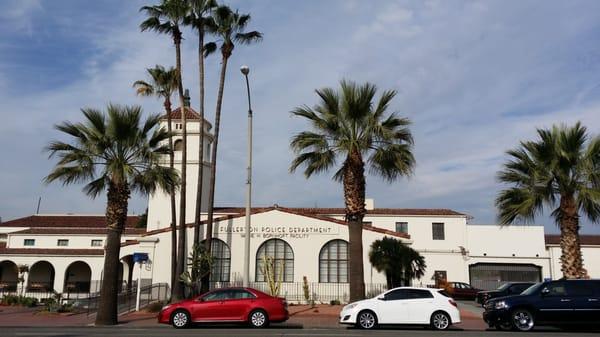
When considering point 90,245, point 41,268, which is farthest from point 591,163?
point 41,268

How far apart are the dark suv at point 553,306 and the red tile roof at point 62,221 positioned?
131 feet

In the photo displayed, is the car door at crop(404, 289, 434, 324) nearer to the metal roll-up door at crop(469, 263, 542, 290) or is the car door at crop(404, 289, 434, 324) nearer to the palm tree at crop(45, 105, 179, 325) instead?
the palm tree at crop(45, 105, 179, 325)

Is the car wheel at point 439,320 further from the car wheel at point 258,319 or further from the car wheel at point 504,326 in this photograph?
the car wheel at point 258,319

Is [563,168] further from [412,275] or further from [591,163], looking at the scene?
[412,275]

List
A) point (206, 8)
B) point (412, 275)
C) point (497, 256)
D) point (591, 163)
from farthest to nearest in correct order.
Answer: point (497, 256) < point (412, 275) < point (206, 8) < point (591, 163)

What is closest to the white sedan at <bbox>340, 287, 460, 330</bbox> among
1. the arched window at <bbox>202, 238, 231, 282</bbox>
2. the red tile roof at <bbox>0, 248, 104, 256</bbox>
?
the arched window at <bbox>202, 238, 231, 282</bbox>

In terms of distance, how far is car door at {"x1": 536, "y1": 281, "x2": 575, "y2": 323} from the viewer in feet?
50.6

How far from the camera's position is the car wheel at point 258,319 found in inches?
655

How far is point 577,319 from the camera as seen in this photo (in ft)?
50.4

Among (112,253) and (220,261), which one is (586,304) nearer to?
(112,253)

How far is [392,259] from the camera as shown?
93.5ft

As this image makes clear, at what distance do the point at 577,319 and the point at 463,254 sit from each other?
3018 centimetres

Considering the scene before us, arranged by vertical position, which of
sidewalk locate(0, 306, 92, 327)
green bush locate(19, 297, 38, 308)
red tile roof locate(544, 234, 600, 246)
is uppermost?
red tile roof locate(544, 234, 600, 246)

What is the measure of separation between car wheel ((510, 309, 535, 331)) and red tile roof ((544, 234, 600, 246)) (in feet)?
118
